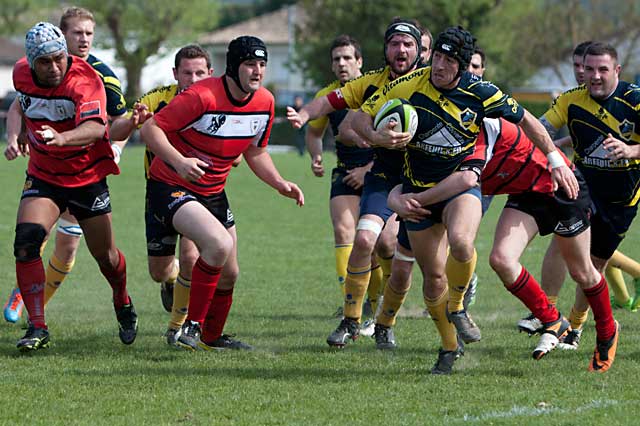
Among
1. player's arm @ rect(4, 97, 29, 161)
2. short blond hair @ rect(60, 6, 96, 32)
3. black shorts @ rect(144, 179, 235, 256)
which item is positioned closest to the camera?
black shorts @ rect(144, 179, 235, 256)

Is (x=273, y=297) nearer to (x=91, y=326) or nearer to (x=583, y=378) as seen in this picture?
(x=91, y=326)

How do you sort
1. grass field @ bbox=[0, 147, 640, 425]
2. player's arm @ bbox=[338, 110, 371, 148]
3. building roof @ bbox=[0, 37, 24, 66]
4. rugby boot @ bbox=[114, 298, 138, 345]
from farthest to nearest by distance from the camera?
building roof @ bbox=[0, 37, 24, 66] → player's arm @ bbox=[338, 110, 371, 148] → rugby boot @ bbox=[114, 298, 138, 345] → grass field @ bbox=[0, 147, 640, 425]

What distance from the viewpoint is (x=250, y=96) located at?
7504mm

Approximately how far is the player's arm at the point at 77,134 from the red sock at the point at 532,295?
2.90 meters

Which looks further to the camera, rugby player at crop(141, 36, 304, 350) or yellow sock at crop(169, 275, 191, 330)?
yellow sock at crop(169, 275, 191, 330)

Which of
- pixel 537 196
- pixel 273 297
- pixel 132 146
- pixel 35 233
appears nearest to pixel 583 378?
pixel 537 196

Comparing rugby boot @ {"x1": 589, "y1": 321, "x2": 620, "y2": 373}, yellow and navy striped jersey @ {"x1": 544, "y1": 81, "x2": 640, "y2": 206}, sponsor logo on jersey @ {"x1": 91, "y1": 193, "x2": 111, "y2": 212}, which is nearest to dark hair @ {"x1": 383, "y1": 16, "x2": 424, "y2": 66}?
yellow and navy striped jersey @ {"x1": 544, "y1": 81, "x2": 640, "y2": 206}

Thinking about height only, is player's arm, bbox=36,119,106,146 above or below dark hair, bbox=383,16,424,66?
below

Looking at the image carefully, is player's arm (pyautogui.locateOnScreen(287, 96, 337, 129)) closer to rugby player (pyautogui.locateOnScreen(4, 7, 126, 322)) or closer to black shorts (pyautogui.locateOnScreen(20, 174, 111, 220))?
rugby player (pyautogui.locateOnScreen(4, 7, 126, 322))

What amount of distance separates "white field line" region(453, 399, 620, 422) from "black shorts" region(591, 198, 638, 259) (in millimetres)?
2261

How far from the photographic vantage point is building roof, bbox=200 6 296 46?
8381cm

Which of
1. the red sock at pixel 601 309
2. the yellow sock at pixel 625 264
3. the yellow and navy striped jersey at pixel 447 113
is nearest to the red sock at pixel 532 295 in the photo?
the red sock at pixel 601 309

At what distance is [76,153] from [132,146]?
36694 mm

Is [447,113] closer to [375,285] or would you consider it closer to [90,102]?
[90,102]
